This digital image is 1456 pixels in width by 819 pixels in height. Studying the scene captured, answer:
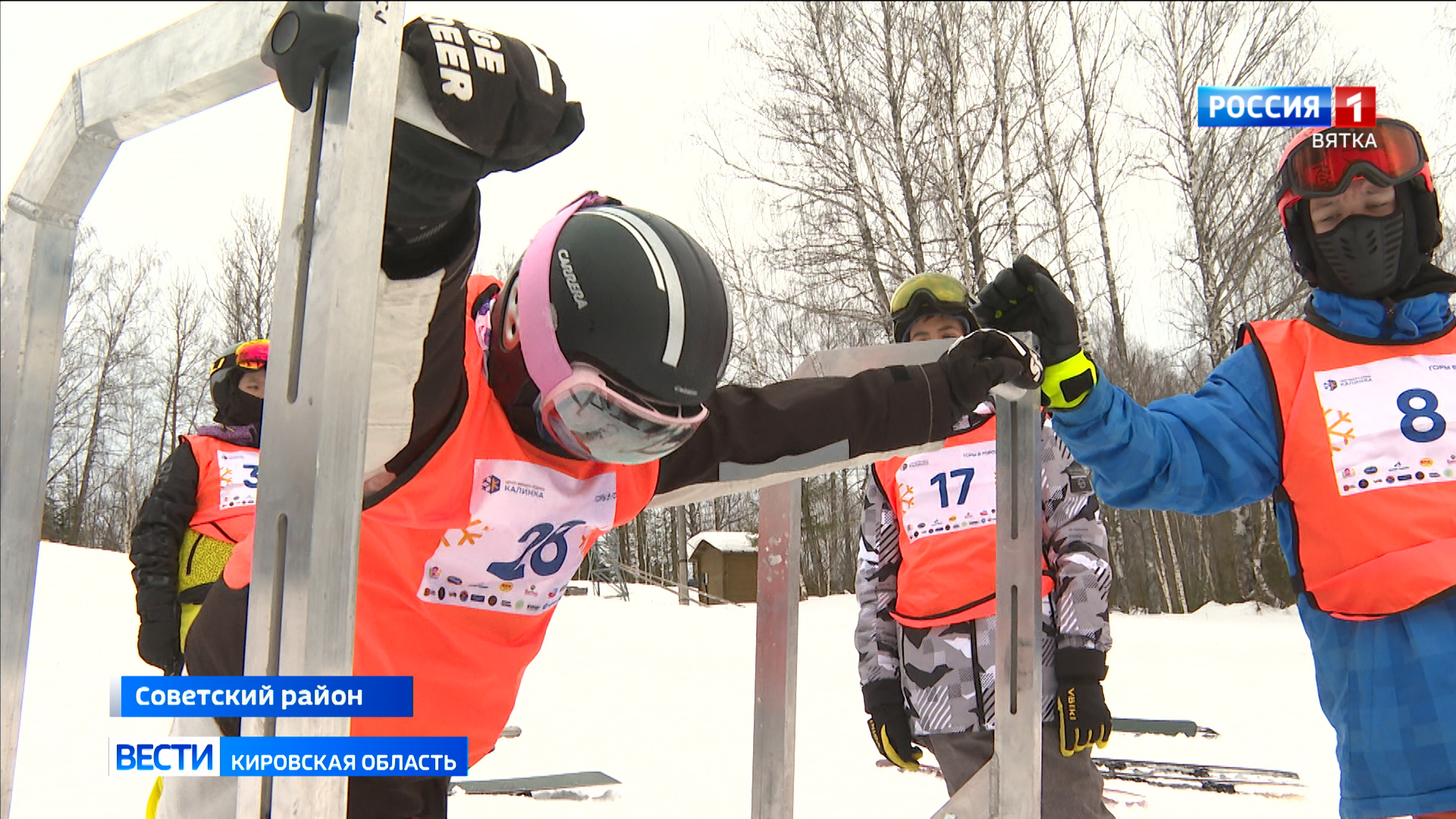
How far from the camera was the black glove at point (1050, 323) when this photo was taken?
6.61 ft

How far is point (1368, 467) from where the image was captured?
193 centimetres

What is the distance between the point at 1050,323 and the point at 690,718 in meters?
4.92

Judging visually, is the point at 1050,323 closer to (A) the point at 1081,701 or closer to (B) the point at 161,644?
(A) the point at 1081,701

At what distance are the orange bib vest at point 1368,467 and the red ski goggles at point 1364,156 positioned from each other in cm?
33

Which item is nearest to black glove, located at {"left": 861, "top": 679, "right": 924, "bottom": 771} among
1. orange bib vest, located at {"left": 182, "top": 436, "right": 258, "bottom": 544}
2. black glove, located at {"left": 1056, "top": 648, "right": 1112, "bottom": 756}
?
black glove, located at {"left": 1056, "top": 648, "right": 1112, "bottom": 756}

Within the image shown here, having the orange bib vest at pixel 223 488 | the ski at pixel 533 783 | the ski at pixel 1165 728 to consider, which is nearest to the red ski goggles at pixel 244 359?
the orange bib vest at pixel 223 488

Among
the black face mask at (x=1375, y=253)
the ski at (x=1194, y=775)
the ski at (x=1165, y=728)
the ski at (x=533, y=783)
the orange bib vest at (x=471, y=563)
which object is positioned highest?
the black face mask at (x=1375, y=253)

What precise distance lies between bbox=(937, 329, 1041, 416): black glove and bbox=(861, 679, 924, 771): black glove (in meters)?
1.29

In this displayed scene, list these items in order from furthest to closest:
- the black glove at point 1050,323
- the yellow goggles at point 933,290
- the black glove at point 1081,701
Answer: the yellow goggles at point 933,290
the black glove at point 1081,701
the black glove at point 1050,323

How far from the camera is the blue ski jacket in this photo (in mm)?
1761

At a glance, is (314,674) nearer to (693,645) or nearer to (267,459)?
(267,459)

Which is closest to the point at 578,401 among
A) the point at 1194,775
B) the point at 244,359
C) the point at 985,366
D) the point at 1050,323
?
the point at 985,366

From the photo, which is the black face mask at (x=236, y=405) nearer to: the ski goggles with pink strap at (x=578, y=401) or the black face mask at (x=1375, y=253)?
the ski goggles with pink strap at (x=578, y=401)

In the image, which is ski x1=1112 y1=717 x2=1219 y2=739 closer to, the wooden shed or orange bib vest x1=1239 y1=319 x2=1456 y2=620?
orange bib vest x1=1239 y1=319 x2=1456 y2=620
